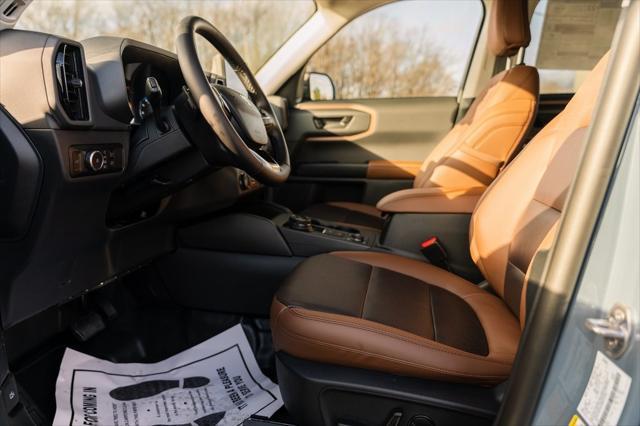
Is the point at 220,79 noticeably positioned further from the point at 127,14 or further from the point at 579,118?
the point at 127,14

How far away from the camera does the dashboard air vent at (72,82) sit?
0.79 meters

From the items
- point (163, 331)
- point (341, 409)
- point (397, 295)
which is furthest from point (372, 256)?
point (163, 331)

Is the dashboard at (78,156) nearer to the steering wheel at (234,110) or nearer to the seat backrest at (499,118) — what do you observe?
the steering wheel at (234,110)

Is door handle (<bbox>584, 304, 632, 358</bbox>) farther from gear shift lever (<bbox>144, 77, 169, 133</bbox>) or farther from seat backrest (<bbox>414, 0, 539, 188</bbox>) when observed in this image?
seat backrest (<bbox>414, 0, 539, 188</bbox>)

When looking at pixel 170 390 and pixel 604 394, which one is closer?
pixel 604 394

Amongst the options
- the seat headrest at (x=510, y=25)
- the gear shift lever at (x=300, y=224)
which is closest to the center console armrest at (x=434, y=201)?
the gear shift lever at (x=300, y=224)

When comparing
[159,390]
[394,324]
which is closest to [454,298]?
[394,324]

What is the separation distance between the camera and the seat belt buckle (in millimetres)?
1407

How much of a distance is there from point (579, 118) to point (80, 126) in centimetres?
95

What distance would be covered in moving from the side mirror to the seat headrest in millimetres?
1004

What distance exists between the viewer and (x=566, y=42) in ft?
6.62

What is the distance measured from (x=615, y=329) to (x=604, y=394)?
8 cm

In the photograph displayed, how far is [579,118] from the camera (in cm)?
90

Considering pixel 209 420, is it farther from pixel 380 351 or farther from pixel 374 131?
pixel 374 131
